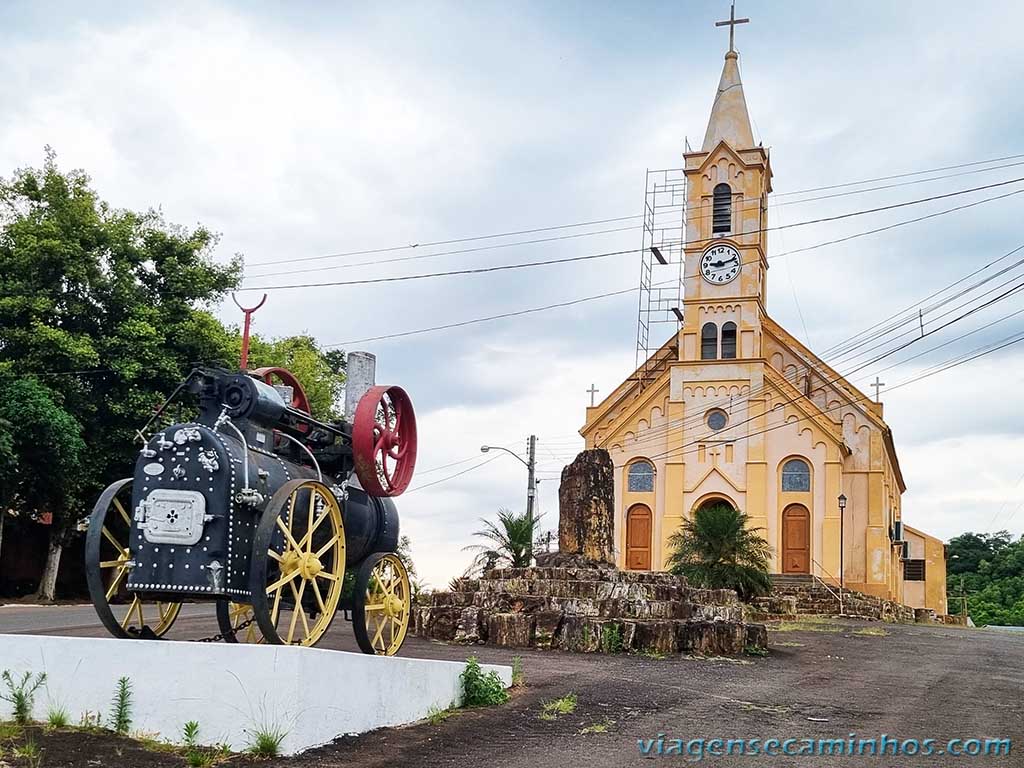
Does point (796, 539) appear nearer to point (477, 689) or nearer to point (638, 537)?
point (638, 537)

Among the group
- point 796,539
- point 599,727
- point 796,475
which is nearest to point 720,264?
point 796,475

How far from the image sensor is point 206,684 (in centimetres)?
807

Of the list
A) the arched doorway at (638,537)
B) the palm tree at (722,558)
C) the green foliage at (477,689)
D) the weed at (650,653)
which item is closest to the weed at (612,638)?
the weed at (650,653)

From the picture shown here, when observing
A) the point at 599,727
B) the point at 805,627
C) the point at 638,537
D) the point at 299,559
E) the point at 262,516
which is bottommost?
the point at 599,727

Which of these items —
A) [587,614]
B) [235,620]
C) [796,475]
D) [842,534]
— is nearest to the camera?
[235,620]

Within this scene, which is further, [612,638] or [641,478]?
[641,478]

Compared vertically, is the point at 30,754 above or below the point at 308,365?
below

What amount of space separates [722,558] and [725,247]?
19.7 meters

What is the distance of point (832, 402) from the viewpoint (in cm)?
4741

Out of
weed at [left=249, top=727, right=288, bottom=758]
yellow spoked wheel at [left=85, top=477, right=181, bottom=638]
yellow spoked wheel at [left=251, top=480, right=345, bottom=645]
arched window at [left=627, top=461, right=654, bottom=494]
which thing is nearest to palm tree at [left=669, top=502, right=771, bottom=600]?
arched window at [left=627, top=461, right=654, bottom=494]

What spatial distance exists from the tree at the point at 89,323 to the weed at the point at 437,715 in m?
19.3

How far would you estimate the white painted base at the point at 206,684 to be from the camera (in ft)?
26.2

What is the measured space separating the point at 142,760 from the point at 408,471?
4.08 meters

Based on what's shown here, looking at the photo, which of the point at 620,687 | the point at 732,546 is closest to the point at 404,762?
the point at 620,687
